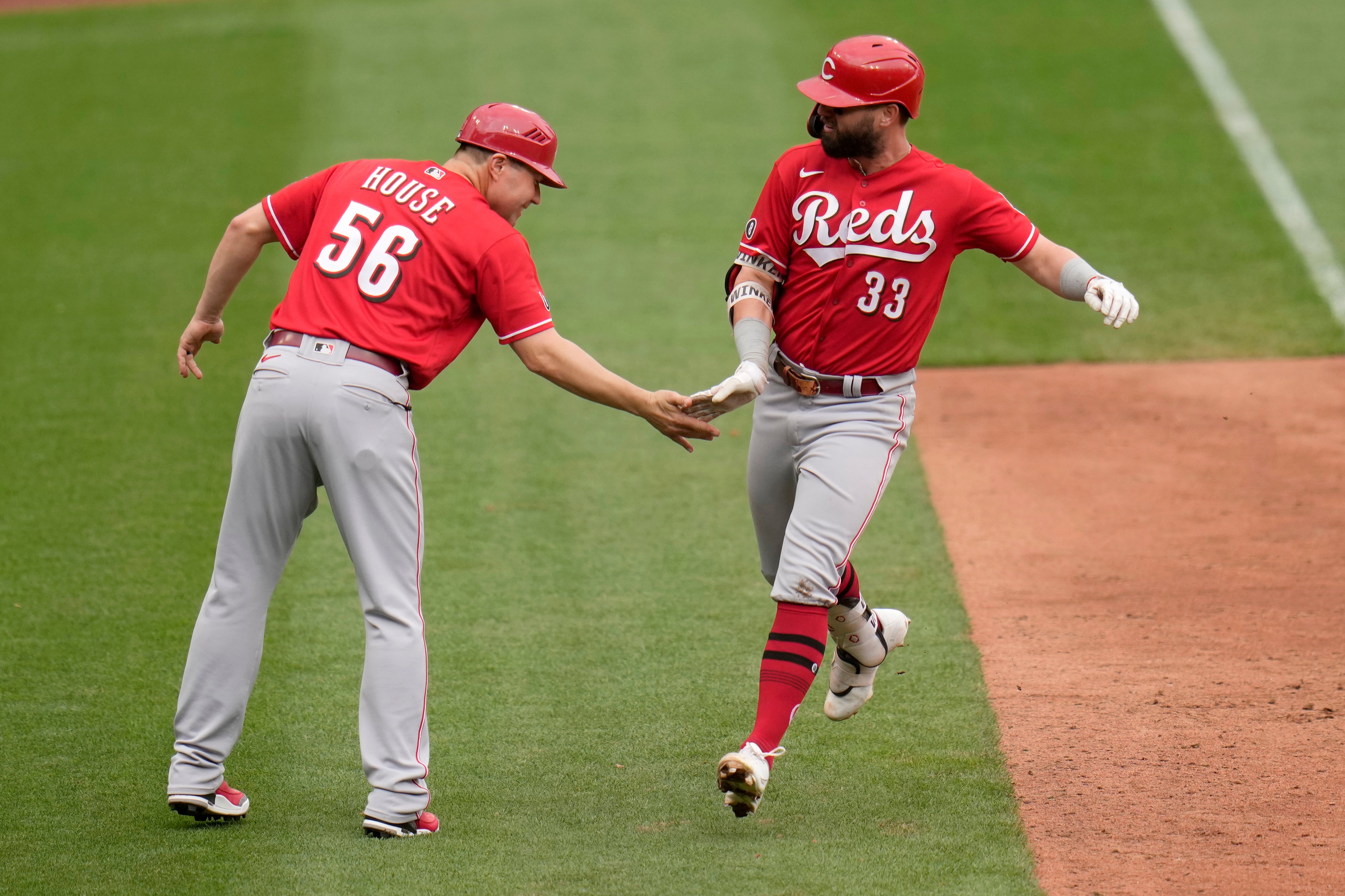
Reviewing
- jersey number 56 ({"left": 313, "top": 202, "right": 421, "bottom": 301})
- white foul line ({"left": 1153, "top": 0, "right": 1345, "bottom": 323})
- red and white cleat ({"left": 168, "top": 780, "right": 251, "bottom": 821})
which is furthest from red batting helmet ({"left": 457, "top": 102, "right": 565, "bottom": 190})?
white foul line ({"left": 1153, "top": 0, "right": 1345, "bottom": 323})

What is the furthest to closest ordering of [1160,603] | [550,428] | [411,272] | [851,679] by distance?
[550,428] → [1160,603] → [851,679] → [411,272]

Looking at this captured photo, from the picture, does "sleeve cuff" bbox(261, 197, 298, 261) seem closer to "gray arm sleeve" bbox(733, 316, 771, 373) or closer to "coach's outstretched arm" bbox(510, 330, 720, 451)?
"coach's outstretched arm" bbox(510, 330, 720, 451)

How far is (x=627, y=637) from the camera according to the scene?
5.50 metres

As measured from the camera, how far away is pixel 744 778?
3.83 m

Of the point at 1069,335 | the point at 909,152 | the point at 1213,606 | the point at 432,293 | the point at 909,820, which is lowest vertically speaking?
the point at 1069,335

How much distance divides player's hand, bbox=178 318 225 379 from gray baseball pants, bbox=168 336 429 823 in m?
0.59

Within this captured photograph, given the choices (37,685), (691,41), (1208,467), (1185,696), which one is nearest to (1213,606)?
(1185,696)

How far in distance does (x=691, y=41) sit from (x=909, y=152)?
10059mm

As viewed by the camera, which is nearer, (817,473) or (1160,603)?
(817,473)

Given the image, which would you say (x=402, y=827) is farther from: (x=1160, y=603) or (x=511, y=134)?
(x=1160, y=603)

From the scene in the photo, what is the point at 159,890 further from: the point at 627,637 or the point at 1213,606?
the point at 1213,606

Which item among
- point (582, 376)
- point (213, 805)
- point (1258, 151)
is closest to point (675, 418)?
point (582, 376)

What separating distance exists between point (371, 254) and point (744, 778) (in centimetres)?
175

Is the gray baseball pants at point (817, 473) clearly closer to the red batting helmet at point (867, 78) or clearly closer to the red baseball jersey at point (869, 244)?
the red baseball jersey at point (869, 244)
